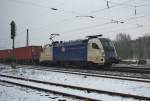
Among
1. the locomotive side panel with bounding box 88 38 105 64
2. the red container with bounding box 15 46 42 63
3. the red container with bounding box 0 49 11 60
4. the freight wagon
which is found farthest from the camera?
the red container with bounding box 0 49 11 60

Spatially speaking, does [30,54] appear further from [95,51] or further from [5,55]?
[95,51]

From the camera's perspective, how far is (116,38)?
14088 centimetres

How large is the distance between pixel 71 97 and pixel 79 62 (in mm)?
17844

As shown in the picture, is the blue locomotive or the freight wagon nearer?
the blue locomotive

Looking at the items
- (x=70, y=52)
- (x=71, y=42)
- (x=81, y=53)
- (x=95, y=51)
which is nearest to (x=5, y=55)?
(x=71, y=42)

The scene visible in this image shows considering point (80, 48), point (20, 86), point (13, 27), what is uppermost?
point (13, 27)

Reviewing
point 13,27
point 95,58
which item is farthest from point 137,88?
point 13,27

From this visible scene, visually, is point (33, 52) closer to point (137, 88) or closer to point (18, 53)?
point (18, 53)

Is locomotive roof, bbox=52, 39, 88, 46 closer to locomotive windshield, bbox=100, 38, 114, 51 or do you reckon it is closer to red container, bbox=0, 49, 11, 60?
locomotive windshield, bbox=100, 38, 114, 51

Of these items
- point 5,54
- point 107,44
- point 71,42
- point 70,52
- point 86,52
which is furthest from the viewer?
point 5,54

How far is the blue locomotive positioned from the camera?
977 inches

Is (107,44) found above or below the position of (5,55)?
above

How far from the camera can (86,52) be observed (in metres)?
26.4

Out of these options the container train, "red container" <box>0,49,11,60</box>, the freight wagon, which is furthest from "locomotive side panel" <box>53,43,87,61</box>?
"red container" <box>0,49,11,60</box>
